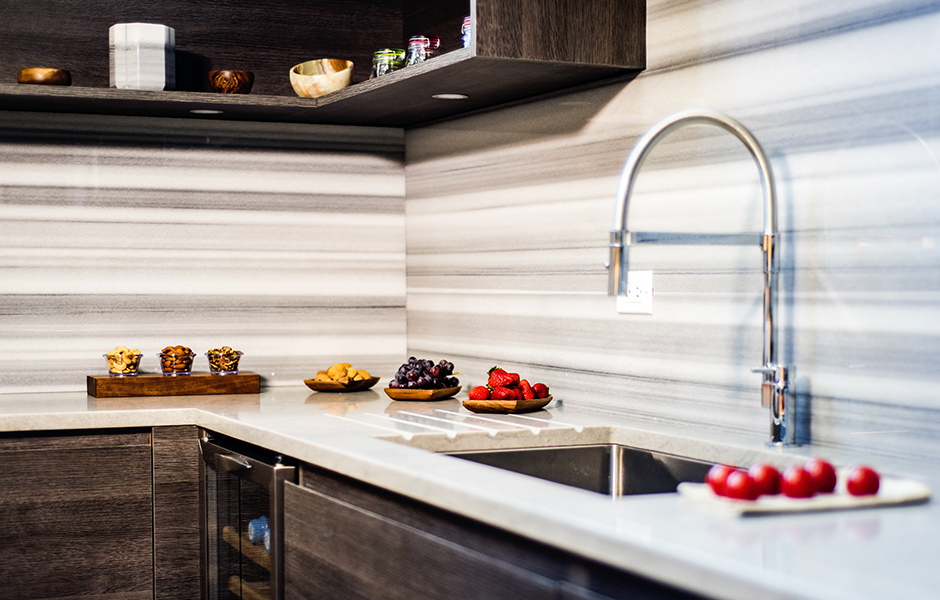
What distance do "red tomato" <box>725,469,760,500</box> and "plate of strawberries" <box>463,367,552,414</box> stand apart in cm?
97

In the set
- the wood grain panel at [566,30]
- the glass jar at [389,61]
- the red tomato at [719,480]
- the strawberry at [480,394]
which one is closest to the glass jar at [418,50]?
the glass jar at [389,61]

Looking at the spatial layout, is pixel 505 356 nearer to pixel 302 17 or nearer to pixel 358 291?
pixel 358 291

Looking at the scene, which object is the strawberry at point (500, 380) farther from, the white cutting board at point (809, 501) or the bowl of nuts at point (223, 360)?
the white cutting board at point (809, 501)

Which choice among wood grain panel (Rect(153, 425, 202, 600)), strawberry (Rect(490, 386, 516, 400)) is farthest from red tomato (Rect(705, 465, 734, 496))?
wood grain panel (Rect(153, 425, 202, 600))

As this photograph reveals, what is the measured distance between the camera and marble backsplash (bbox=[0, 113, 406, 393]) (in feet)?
8.64

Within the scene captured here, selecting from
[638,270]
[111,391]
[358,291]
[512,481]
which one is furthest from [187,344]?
[512,481]

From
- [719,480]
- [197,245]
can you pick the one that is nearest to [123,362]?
[197,245]

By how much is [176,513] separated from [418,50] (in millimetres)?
1164

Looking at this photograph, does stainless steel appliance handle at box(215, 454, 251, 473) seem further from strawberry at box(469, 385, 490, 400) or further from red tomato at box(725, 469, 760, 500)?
red tomato at box(725, 469, 760, 500)

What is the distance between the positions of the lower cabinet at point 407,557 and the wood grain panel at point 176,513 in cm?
54

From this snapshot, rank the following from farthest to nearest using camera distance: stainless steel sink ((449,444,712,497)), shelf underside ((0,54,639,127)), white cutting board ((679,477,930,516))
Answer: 1. shelf underside ((0,54,639,127))
2. stainless steel sink ((449,444,712,497))
3. white cutting board ((679,477,930,516))

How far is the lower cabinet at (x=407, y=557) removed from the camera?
105 cm

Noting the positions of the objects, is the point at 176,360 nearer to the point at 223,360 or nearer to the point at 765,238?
the point at 223,360

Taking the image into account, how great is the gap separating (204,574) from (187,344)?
2.60 ft
